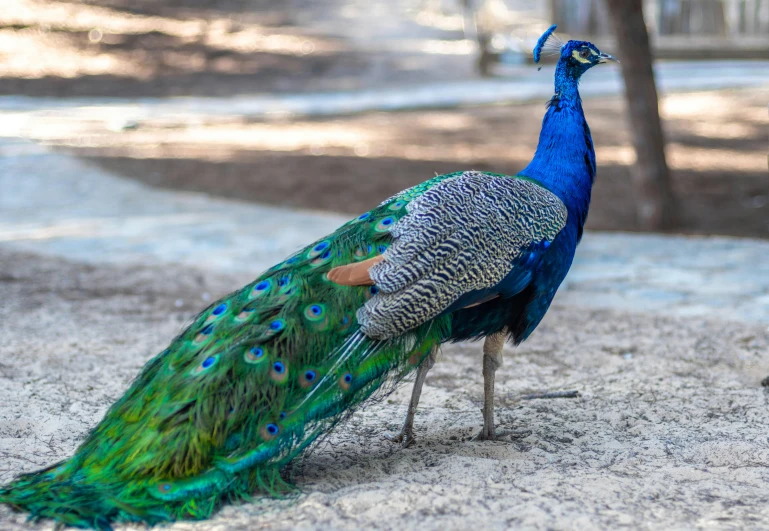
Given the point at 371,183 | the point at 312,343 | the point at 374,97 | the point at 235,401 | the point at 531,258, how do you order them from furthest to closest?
the point at 374,97
the point at 371,183
the point at 531,258
the point at 312,343
the point at 235,401

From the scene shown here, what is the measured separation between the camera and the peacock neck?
369 cm

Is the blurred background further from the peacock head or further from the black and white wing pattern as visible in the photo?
the black and white wing pattern

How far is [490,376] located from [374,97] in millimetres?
13251

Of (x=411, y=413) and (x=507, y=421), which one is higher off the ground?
(x=411, y=413)

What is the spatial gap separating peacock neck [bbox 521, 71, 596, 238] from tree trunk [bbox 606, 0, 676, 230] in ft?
12.5

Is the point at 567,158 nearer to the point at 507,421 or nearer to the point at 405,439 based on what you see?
the point at 507,421

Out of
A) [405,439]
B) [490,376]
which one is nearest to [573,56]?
[490,376]

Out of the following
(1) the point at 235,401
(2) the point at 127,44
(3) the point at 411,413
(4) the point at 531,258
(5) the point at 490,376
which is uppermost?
(2) the point at 127,44

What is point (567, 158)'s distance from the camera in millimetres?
3742

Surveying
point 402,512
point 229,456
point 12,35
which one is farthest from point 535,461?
point 12,35

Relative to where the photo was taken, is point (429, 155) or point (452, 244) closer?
point (452, 244)

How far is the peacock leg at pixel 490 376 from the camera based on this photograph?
3674 millimetres

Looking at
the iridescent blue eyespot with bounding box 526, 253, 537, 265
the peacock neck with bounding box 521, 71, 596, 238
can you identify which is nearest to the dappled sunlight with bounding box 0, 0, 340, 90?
the peacock neck with bounding box 521, 71, 596, 238

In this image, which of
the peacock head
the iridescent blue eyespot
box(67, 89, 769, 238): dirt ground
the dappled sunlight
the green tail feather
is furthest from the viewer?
the dappled sunlight
